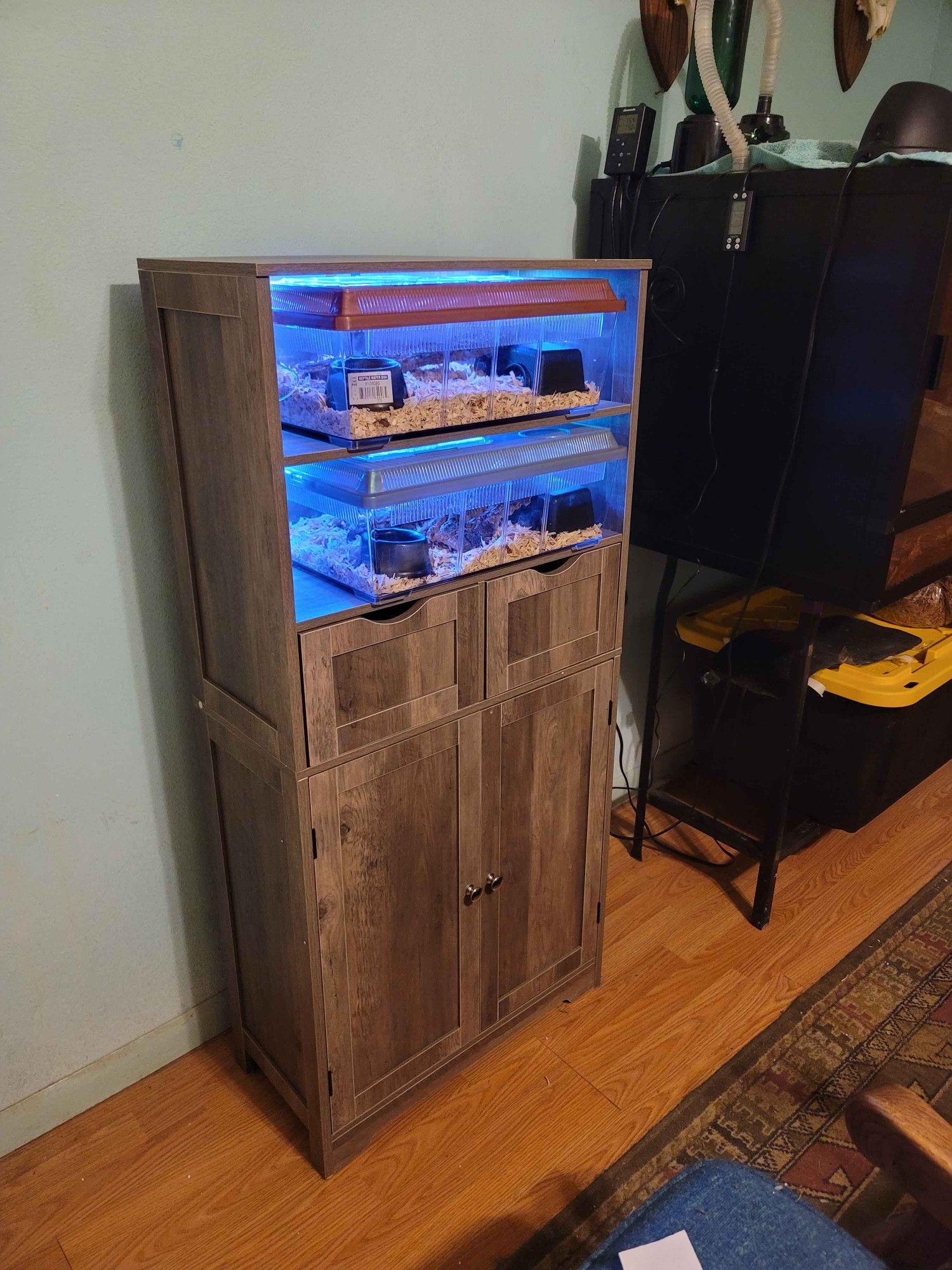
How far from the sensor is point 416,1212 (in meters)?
1.42

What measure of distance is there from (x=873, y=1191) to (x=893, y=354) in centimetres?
135

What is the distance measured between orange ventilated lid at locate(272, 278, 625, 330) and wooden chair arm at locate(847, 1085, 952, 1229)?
997 millimetres

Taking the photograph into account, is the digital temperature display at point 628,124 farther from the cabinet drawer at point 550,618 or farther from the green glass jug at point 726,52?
the cabinet drawer at point 550,618

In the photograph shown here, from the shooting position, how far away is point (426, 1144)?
1.53 metres

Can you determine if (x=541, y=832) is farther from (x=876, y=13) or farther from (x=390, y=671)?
(x=876, y=13)

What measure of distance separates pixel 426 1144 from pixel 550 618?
36.0 inches

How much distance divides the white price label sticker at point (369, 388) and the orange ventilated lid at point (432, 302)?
0.06m

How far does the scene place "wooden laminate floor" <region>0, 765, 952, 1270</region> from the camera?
1379 mm

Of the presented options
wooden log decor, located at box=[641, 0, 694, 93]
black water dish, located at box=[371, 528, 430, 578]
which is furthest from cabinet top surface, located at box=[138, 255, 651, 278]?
wooden log decor, located at box=[641, 0, 694, 93]

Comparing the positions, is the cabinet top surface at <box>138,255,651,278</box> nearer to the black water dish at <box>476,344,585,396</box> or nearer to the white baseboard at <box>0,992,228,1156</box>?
the black water dish at <box>476,344,585,396</box>

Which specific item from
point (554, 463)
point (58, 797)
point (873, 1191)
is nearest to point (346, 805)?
point (58, 797)

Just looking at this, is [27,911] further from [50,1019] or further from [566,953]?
[566,953]

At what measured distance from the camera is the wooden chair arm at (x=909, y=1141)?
2.85 ft

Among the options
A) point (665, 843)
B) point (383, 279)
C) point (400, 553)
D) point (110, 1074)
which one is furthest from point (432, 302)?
point (665, 843)
